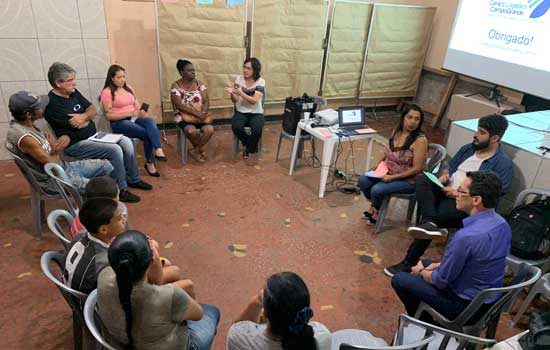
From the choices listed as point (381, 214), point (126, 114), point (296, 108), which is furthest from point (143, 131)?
point (381, 214)

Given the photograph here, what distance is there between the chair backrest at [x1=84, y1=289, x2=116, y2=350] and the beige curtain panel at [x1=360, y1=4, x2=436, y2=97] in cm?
522

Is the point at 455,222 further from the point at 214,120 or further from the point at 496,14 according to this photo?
the point at 214,120

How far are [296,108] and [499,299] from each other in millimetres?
2636

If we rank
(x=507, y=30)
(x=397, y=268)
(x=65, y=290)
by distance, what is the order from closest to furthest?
(x=65, y=290)
(x=397, y=268)
(x=507, y=30)

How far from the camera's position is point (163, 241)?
295 centimetres

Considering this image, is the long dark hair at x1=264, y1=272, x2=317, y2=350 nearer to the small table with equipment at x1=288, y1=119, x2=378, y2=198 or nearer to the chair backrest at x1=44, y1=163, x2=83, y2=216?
the chair backrest at x1=44, y1=163, x2=83, y2=216

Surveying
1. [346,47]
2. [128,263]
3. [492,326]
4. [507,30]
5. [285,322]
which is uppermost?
[507,30]

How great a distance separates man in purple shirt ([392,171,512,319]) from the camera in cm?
183

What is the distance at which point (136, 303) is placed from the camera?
1.32m

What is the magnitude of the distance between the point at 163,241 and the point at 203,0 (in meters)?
2.86

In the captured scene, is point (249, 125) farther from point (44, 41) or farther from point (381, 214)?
point (44, 41)

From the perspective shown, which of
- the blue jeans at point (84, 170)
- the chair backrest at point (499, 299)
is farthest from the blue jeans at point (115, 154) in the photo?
the chair backrest at point (499, 299)

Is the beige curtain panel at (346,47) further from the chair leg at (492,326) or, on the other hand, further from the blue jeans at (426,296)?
the chair leg at (492,326)

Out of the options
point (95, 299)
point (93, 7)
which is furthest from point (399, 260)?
point (93, 7)
